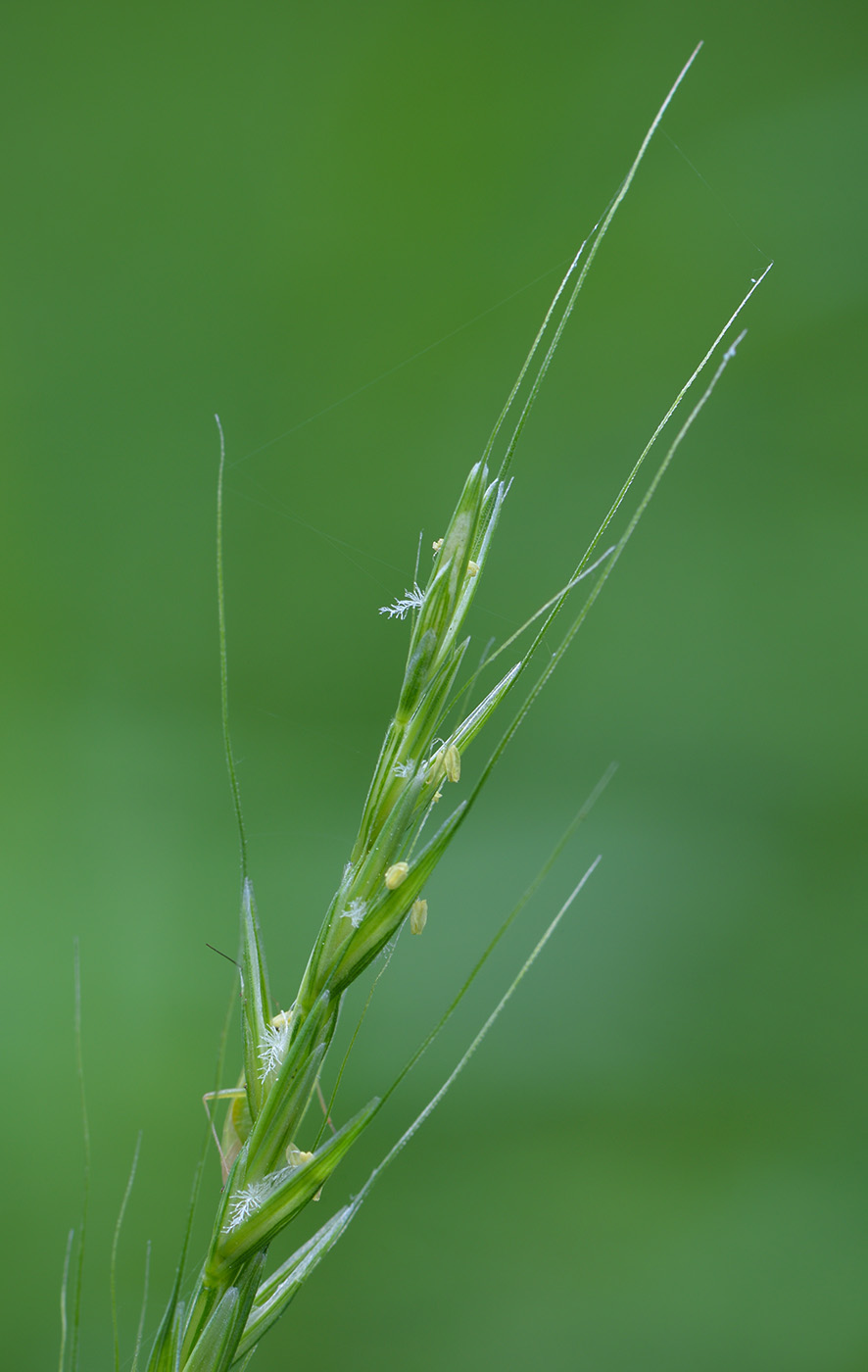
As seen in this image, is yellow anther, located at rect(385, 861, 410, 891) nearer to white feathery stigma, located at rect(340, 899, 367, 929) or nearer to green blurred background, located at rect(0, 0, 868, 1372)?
white feathery stigma, located at rect(340, 899, 367, 929)

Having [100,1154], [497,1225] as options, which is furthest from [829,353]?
[100,1154]

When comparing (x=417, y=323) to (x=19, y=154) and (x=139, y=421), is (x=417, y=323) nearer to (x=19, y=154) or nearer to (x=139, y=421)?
(x=139, y=421)

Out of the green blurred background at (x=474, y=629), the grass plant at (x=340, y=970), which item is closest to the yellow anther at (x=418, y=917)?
the grass plant at (x=340, y=970)

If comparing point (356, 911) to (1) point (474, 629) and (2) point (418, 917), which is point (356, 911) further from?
(1) point (474, 629)

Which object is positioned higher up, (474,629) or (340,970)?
(340,970)

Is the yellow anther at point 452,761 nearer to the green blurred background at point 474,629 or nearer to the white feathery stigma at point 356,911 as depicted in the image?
the white feathery stigma at point 356,911

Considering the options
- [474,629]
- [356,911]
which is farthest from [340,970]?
[474,629]

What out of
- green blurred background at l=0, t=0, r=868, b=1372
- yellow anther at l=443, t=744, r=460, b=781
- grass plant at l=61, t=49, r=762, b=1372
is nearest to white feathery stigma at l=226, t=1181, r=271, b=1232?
grass plant at l=61, t=49, r=762, b=1372

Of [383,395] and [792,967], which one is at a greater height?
[383,395]
